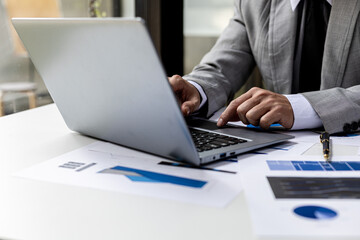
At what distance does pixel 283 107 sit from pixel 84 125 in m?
0.44

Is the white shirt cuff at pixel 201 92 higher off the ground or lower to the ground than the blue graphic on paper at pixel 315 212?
higher

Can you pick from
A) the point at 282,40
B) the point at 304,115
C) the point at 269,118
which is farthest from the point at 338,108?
the point at 282,40

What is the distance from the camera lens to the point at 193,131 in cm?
85

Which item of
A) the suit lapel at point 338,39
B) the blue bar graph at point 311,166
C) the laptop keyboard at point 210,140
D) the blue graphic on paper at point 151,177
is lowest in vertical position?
the blue bar graph at point 311,166

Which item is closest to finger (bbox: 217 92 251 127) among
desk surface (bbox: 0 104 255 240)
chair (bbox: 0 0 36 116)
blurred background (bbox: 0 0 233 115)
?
desk surface (bbox: 0 104 255 240)

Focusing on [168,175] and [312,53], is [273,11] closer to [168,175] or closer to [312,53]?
[312,53]

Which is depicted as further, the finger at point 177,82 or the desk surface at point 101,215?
Answer: the finger at point 177,82

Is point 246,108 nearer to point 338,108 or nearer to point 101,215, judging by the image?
point 338,108

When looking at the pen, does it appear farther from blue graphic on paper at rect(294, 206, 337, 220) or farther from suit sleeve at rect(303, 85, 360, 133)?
blue graphic on paper at rect(294, 206, 337, 220)

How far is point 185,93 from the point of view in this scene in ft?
3.55

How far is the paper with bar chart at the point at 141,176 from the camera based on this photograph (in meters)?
0.58

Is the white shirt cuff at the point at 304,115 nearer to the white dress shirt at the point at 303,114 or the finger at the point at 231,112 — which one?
the white dress shirt at the point at 303,114

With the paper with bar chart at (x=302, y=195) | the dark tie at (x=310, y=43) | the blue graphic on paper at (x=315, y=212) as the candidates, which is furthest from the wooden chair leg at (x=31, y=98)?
the blue graphic on paper at (x=315, y=212)

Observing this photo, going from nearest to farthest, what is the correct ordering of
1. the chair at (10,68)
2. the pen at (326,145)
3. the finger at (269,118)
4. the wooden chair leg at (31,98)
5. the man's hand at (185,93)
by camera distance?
the pen at (326,145) → the finger at (269,118) → the man's hand at (185,93) → the chair at (10,68) → the wooden chair leg at (31,98)
